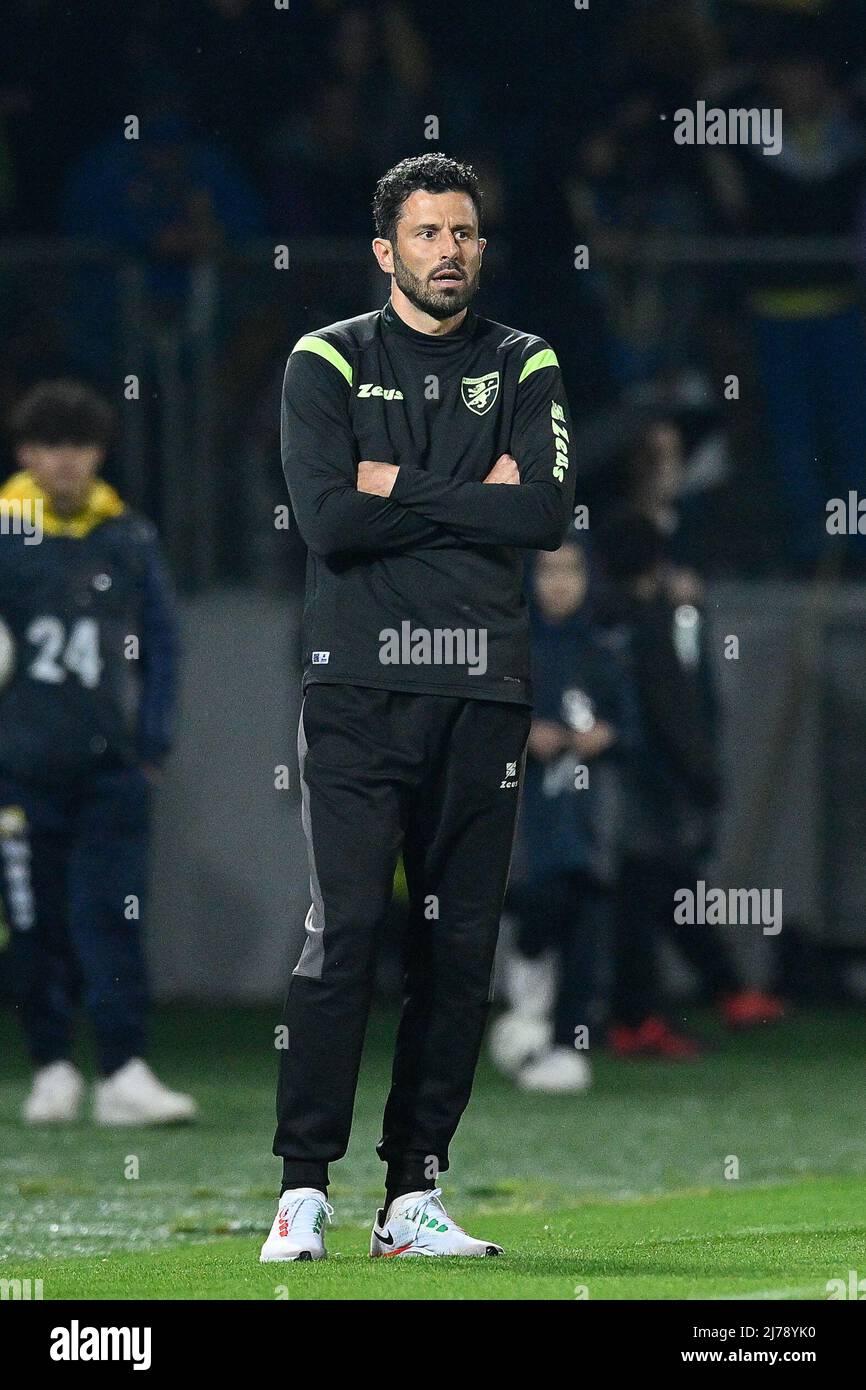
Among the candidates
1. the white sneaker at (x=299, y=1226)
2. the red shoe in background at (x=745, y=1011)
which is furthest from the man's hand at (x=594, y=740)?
the white sneaker at (x=299, y=1226)

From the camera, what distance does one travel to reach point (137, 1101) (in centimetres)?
860

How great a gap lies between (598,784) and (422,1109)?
16.3 feet

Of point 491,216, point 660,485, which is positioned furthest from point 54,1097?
point 491,216

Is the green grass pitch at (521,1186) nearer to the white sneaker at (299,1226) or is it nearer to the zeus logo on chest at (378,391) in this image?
the white sneaker at (299,1226)

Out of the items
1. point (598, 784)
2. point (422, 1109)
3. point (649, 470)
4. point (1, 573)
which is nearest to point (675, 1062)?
point (598, 784)

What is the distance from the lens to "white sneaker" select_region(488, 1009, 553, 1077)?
9.94 m

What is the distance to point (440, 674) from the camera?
17.0 ft

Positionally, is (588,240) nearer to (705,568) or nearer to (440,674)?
(705,568)

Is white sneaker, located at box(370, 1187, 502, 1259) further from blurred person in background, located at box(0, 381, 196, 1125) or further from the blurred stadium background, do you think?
the blurred stadium background

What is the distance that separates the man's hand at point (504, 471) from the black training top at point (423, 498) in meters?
0.01

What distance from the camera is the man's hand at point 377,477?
526 centimetres

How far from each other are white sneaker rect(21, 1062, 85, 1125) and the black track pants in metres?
3.57

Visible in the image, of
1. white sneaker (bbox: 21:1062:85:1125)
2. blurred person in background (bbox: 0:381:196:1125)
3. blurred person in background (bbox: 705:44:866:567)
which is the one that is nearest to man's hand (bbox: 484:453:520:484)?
blurred person in background (bbox: 0:381:196:1125)

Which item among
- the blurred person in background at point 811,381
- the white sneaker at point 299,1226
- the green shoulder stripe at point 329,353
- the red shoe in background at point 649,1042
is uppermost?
the blurred person in background at point 811,381
